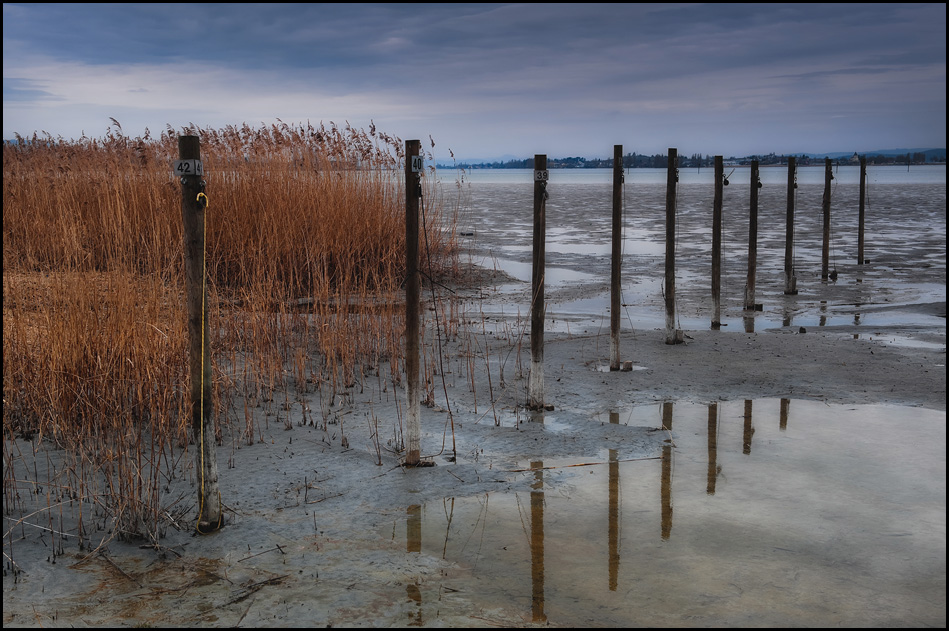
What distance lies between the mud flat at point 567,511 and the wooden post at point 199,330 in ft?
0.55

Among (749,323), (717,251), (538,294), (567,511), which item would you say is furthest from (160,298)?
(749,323)

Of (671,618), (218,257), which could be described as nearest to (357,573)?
(671,618)

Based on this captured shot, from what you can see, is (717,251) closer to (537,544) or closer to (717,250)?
(717,250)

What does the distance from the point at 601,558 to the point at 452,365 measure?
3729 mm

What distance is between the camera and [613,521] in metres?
4.11

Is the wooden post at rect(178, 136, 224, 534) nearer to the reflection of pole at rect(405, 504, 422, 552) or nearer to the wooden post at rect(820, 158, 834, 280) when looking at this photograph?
the reflection of pole at rect(405, 504, 422, 552)

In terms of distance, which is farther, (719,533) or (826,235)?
(826,235)

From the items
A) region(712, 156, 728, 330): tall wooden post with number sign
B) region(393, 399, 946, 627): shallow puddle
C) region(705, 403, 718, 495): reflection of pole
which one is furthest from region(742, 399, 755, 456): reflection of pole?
region(712, 156, 728, 330): tall wooden post with number sign

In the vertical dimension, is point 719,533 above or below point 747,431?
below

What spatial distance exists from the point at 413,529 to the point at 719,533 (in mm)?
1485

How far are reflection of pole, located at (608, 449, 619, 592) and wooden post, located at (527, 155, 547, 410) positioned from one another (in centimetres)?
94

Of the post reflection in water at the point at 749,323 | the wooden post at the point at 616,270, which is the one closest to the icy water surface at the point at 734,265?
the post reflection in water at the point at 749,323

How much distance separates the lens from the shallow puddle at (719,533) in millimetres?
3270

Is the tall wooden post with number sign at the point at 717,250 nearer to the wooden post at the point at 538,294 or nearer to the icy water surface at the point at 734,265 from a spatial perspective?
the icy water surface at the point at 734,265
